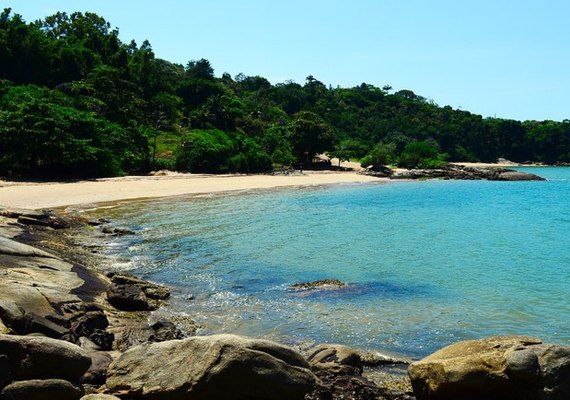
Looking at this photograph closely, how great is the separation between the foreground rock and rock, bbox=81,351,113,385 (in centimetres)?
497

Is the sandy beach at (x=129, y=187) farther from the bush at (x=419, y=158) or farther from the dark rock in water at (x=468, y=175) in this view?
the bush at (x=419, y=158)

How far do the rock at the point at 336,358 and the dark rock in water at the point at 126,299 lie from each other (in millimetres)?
5787

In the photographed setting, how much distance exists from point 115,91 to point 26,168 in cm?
2141

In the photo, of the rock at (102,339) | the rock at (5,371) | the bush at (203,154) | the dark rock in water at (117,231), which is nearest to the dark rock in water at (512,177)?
the bush at (203,154)

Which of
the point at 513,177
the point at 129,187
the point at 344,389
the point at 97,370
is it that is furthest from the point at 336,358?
the point at 513,177

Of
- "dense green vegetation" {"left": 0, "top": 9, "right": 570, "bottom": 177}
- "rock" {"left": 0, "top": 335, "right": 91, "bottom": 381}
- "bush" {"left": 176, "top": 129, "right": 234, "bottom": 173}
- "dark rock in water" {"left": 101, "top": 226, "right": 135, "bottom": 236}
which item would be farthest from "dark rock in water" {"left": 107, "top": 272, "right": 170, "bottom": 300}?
"bush" {"left": 176, "top": 129, "right": 234, "bottom": 173}

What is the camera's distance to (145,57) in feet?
328

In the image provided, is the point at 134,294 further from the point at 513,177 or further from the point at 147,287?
the point at 513,177

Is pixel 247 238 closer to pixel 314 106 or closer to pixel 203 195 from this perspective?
pixel 203 195

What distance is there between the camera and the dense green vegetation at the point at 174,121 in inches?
1975

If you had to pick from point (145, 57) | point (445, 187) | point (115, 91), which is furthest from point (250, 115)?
point (445, 187)

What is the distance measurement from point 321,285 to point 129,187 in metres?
34.0

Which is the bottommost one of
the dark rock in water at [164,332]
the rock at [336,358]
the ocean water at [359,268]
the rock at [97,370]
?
the ocean water at [359,268]

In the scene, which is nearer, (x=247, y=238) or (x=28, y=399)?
Answer: (x=28, y=399)
